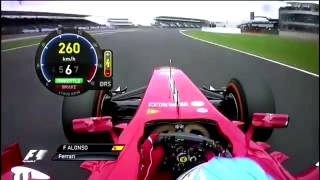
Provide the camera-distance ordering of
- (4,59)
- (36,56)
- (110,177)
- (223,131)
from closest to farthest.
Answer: (110,177) < (223,131) < (36,56) < (4,59)

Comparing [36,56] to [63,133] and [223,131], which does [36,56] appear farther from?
[223,131]

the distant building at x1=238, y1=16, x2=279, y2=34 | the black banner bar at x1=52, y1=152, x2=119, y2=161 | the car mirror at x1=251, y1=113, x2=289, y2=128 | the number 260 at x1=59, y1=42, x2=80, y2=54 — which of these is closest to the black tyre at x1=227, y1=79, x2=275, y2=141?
the distant building at x1=238, y1=16, x2=279, y2=34

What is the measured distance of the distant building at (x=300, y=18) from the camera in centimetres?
319

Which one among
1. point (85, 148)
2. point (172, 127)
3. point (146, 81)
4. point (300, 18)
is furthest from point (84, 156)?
point (300, 18)

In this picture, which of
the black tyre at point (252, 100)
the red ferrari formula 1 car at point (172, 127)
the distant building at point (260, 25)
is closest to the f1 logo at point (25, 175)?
the red ferrari formula 1 car at point (172, 127)

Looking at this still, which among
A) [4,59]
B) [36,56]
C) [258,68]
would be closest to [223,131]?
[258,68]

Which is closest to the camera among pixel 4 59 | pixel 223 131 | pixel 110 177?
pixel 110 177

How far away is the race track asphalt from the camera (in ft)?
9.89

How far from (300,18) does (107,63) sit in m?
1.18

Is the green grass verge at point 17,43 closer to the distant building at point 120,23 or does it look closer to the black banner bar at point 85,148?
the distant building at point 120,23

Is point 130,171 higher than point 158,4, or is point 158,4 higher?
point 158,4

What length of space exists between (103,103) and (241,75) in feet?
2.56

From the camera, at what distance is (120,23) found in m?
3.02

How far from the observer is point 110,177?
225 centimetres
